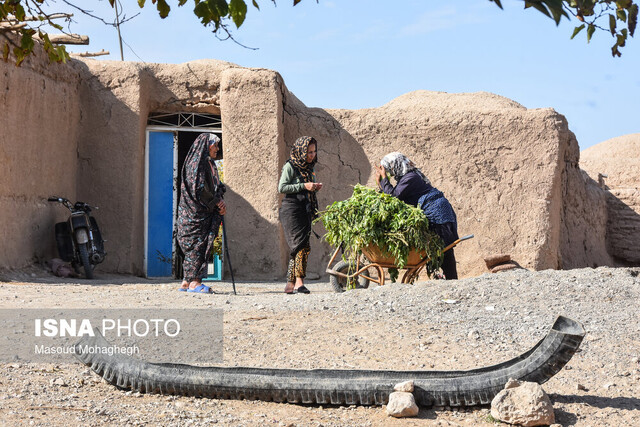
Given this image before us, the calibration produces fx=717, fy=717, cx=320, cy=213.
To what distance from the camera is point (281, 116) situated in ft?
34.6

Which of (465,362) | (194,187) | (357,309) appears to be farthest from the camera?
(194,187)

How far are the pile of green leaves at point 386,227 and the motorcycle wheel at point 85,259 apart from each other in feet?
13.0

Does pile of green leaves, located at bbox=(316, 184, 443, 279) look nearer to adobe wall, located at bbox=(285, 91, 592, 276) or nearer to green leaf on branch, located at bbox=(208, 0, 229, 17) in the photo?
adobe wall, located at bbox=(285, 91, 592, 276)

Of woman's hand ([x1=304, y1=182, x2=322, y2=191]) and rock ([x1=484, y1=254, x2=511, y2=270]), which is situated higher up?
woman's hand ([x1=304, y1=182, x2=322, y2=191])

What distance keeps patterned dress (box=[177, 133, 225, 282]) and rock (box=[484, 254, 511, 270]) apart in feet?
13.7

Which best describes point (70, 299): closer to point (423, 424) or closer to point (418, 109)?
point (423, 424)

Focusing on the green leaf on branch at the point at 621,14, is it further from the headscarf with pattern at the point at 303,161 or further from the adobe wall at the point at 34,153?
the adobe wall at the point at 34,153

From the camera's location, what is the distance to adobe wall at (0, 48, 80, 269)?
8.60 meters

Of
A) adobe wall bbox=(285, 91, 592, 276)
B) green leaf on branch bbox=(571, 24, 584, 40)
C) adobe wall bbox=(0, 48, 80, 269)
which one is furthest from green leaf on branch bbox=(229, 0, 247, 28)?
adobe wall bbox=(285, 91, 592, 276)

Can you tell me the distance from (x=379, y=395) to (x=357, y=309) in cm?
206

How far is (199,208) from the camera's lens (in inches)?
293

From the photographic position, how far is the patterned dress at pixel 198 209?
735cm

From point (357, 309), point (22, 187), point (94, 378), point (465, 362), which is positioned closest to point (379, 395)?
point (465, 362)

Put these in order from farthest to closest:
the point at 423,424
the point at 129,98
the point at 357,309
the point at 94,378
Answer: the point at 129,98, the point at 357,309, the point at 94,378, the point at 423,424
